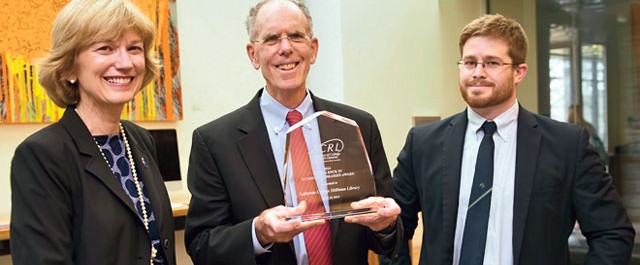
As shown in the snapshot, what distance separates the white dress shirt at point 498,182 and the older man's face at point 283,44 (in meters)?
0.64

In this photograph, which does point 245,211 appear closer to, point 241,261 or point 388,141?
point 241,261

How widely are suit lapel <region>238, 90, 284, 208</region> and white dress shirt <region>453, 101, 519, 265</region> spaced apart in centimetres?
62

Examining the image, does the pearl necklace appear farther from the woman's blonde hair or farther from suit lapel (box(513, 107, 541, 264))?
suit lapel (box(513, 107, 541, 264))

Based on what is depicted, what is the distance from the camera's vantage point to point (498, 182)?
203 cm

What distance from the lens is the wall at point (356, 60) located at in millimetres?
4957

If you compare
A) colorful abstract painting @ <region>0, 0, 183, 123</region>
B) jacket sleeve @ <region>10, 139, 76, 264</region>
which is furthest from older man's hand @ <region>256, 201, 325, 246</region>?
colorful abstract painting @ <region>0, 0, 183, 123</region>

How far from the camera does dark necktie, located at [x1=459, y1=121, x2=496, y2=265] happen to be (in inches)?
78.5

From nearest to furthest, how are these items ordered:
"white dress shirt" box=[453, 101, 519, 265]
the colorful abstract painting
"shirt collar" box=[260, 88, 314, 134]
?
"shirt collar" box=[260, 88, 314, 134], "white dress shirt" box=[453, 101, 519, 265], the colorful abstract painting

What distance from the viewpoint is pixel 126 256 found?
1588 millimetres

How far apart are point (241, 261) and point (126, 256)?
0.29 metres

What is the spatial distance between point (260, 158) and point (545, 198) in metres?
0.89

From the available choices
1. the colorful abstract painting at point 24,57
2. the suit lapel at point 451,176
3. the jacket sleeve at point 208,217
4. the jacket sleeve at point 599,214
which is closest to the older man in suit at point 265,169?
the jacket sleeve at point 208,217

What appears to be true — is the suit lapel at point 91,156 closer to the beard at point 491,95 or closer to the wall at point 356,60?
the beard at point 491,95

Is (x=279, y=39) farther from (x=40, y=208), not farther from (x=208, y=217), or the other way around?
(x=40, y=208)
